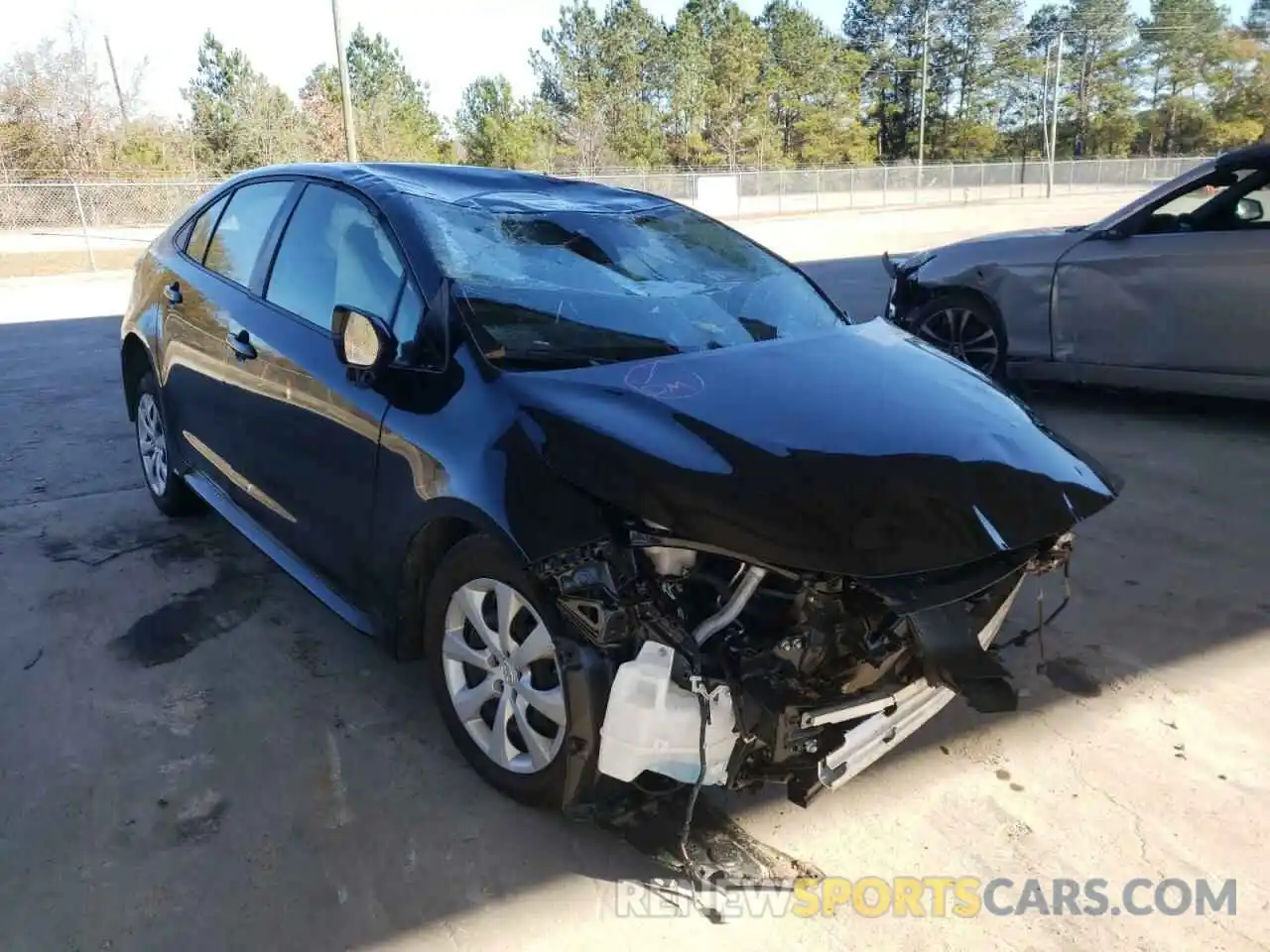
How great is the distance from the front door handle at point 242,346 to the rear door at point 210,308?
89 millimetres

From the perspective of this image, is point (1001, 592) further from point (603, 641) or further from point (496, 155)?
point (496, 155)

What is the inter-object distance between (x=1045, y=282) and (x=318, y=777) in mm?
5701

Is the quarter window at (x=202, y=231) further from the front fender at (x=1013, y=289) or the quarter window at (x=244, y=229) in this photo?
the front fender at (x=1013, y=289)

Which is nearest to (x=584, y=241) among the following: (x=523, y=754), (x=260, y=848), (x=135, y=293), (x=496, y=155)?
(x=523, y=754)

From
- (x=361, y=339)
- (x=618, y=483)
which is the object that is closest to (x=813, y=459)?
(x=618, y=483)

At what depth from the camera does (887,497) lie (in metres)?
2.31

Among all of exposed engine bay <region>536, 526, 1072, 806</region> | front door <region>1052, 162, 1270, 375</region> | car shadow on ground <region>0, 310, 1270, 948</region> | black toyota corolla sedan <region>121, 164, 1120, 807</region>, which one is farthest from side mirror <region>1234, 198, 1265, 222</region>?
exposed engine bay <region>536, 526, 1072, 806</region>

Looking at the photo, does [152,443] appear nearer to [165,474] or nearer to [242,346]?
[165,474]

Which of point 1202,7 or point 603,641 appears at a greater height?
point 1202,7

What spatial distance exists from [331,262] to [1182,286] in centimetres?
517

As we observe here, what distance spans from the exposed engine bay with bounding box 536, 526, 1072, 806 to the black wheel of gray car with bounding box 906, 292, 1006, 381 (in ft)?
16.1

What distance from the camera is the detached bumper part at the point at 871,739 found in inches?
91.9

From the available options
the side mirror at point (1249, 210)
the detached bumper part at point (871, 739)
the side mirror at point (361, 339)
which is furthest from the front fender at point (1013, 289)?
the side mirror at point (361, 339)

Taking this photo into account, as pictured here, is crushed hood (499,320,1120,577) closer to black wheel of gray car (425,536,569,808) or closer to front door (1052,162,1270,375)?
black wheel of gray car (425,536,569,808)
